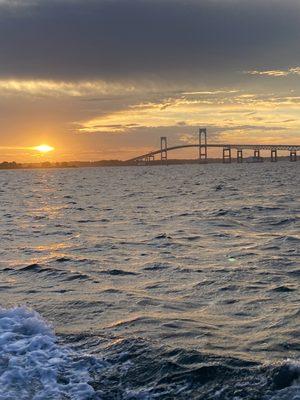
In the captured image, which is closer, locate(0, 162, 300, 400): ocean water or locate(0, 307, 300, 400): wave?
locate(0, 307, 300, 400): wave

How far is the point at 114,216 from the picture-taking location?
26.1 meters

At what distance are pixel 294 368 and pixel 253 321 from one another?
2100mm

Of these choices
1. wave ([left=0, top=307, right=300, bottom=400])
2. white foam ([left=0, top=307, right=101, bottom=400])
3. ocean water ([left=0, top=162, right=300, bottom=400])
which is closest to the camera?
wave ([left=0, top=307, right=300, bottom=400])

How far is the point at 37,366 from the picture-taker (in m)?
6.64

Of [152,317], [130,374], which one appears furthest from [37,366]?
[152,317]

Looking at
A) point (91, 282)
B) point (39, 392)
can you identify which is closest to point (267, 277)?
point (91, 282)

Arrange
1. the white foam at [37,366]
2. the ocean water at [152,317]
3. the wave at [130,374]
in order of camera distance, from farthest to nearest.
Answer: the ocean water at [152,317] < the white foam at [37,366] < the wave at [130,374]

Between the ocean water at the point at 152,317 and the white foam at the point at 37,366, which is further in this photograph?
the ocean water at the point at 152,317

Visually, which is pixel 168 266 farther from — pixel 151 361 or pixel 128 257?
pixel 151 361

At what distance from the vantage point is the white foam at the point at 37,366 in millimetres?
5926

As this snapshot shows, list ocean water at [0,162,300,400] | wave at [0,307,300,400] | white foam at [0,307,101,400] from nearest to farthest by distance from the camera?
1. wave at [0,307,300,400]
2. white foam at [0,307,101,400]
3. ocean water at [0,162,300,400]

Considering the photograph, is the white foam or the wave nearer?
the wave

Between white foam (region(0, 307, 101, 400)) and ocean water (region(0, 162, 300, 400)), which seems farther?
ocean water (region(0, 162, 300, 400))

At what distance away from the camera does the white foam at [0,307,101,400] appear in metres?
5.93
